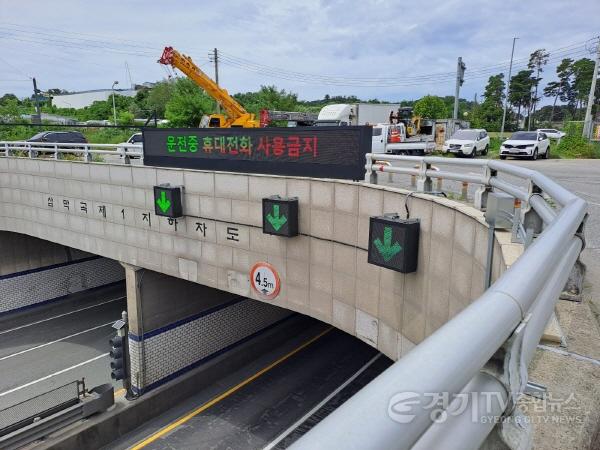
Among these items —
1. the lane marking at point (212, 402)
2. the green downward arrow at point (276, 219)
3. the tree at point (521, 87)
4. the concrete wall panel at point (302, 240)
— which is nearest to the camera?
the concrete wall panel at point (302, 240)

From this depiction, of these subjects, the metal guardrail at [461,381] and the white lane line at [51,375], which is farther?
the white lane line at [51,375]

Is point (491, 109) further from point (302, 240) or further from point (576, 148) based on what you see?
point (302, 240)

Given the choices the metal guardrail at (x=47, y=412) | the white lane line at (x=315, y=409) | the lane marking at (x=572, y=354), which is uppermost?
the lane marking at (x=572, y=354)

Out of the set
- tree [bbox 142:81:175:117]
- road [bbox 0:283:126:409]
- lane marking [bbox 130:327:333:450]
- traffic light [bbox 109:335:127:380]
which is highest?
tree [bbox 142:81:175:117]

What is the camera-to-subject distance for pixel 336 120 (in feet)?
95.8

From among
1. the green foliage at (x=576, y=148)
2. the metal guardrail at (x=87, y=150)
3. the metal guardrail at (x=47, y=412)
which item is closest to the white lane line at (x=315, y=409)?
the metal guardrail at (x=47, y=412)

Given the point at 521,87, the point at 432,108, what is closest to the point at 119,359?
the point at 432,108

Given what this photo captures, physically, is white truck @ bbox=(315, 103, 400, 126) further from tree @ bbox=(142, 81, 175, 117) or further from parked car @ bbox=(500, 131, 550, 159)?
tree @ bbox=(142, 81, 175, 117)

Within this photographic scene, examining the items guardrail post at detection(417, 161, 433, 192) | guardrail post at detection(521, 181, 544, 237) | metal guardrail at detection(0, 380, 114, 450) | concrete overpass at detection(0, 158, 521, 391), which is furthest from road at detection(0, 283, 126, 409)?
guardrail post at detection(521, 181, 544, 237)

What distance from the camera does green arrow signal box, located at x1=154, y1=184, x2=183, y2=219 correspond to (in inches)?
444

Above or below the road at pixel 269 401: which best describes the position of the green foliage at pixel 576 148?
above

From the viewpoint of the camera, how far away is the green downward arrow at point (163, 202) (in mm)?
11430

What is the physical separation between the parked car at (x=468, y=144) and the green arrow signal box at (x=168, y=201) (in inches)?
673

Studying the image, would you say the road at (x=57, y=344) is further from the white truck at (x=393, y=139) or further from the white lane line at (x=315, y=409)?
the white truck at (x=393, y=139)
